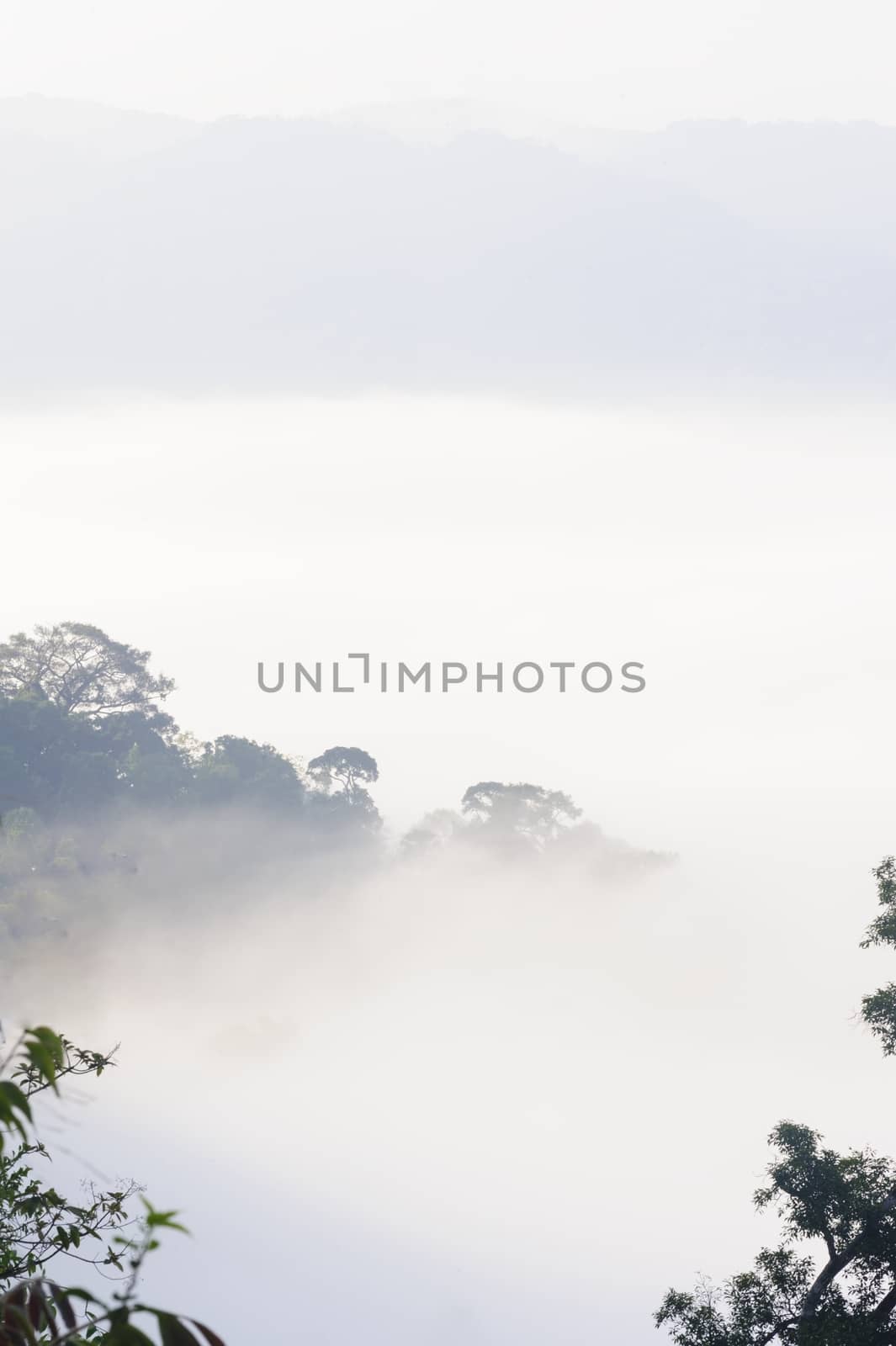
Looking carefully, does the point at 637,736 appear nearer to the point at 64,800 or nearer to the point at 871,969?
the point at 871,969

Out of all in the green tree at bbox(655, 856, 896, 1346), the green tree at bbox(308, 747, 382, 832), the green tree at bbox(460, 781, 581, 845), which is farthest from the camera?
the green tree at bbox(460, 781, 581, 845)

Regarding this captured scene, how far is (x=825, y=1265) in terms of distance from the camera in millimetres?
14555

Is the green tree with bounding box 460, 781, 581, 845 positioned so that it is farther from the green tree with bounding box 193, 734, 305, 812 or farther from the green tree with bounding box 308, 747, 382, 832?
the green tree with bounding box 193, 734, 305, 812

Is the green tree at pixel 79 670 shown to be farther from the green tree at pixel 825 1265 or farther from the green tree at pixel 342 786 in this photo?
the green tree at pixel 825 1265

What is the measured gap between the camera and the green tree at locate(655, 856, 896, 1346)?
14.4 metres

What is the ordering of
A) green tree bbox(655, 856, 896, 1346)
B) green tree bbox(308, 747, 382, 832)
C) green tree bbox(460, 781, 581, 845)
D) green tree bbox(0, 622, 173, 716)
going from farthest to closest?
green tree bbox(460, 781, 581, 845) → green tree bbox(308, 747, 382, 832) → green tree bbox(0, 622, 173, 716) → green tree bbox(655, 856, 896, 1346)

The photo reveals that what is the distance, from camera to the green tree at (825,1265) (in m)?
14.4

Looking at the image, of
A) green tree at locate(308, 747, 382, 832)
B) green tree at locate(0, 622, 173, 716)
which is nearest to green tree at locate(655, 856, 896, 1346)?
green tree at locate(0, 622, 173, 716)

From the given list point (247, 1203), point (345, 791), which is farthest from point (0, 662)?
point (247, 1203)

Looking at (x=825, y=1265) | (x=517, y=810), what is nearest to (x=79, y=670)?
(x=517, y=810)

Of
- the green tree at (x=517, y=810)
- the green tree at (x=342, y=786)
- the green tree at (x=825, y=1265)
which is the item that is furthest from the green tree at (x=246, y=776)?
the green tree at (x=825, y=1265)

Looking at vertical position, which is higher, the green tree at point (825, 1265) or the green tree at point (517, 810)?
the green tree at point (517, 810)

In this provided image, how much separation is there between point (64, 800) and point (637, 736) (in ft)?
421

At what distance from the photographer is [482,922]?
97875mm
